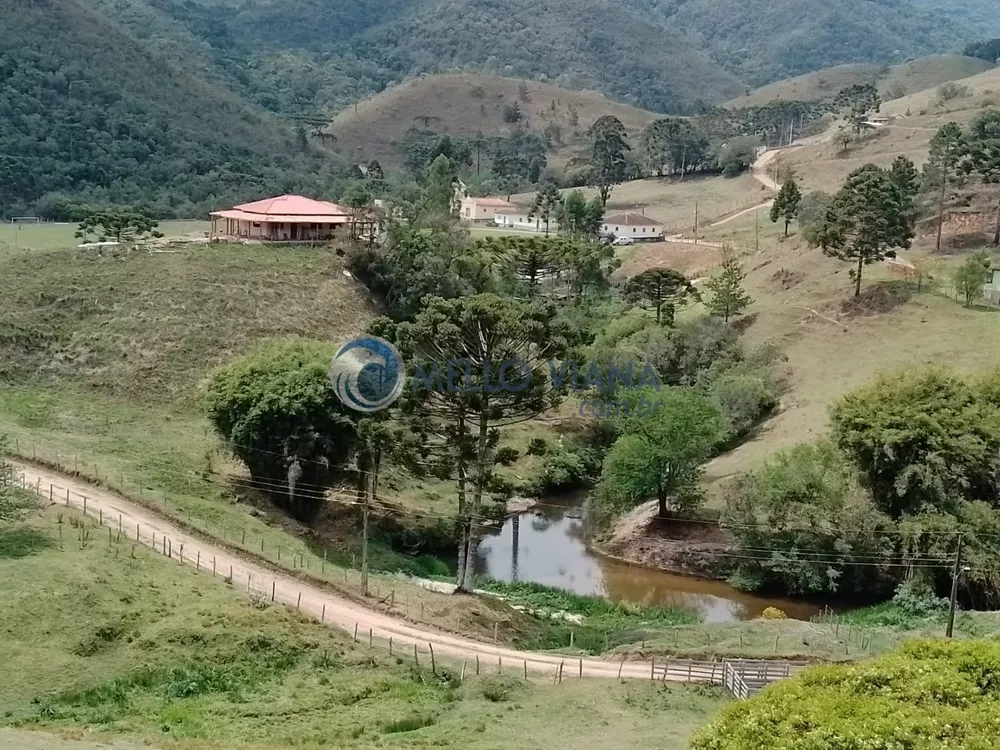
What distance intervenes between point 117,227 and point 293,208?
1094cm

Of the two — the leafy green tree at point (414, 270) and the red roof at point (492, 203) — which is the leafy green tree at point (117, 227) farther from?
the red roof at point (492, 203)

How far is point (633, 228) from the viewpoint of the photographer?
271 feet

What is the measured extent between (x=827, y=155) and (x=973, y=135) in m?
33.4

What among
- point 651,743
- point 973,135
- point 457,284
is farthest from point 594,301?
point 651,743

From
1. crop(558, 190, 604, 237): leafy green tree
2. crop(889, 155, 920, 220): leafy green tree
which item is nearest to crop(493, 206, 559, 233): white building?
crop(558, 190, 604, 237): leafy green tree

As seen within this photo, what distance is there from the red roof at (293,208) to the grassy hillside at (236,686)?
40.6m

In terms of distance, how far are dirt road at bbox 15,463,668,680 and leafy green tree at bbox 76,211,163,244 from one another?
28.7 meters

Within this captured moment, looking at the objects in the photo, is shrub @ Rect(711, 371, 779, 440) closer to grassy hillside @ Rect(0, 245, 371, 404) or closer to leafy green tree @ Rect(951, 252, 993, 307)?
leafy green tree @ Rect(951, 252, 993, 307)

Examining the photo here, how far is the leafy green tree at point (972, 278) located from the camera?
46.8 metres

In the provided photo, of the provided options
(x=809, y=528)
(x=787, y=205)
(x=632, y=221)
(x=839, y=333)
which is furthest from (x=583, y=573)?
(x=632, y=221)

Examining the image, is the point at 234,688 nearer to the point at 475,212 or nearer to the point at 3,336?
the point at 3,336

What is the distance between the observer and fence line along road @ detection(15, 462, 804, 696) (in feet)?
71.4

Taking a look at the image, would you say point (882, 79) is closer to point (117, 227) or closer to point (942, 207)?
point (942, 207)

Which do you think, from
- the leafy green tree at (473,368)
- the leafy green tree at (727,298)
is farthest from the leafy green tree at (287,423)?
the leafy green tree at (727,298)
